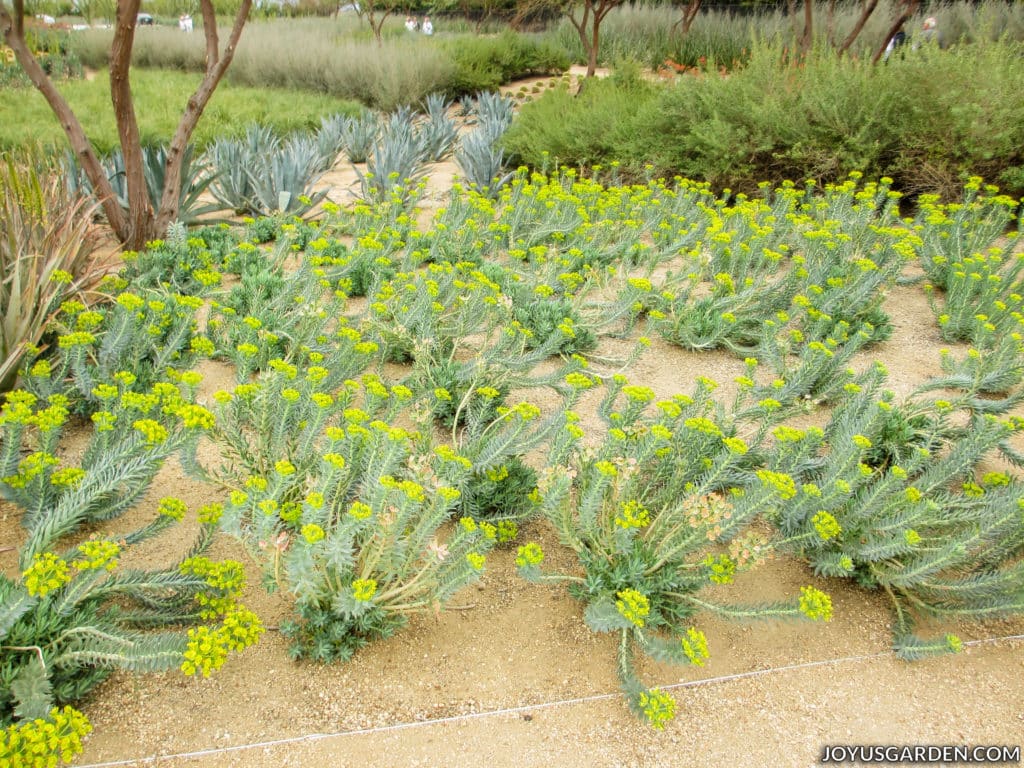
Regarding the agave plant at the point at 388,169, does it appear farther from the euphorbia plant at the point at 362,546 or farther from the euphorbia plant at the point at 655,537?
the euphorbia plant at the point at 362,546

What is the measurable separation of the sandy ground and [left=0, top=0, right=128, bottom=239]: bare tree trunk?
10.1 ft

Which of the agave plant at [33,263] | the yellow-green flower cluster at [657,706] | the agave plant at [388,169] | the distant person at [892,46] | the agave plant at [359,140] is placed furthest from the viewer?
the agave plant at [359,140]

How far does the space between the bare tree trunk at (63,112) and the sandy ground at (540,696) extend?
3.07 meters

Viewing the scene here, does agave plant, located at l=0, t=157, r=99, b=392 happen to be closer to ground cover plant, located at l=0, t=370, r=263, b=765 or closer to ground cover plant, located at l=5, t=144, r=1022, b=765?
ground cover plant, located at l=5, t=144, r=1022, b=765

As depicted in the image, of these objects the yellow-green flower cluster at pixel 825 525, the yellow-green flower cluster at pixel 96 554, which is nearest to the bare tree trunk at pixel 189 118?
the yellow-green flower cluster at pixel 96 554

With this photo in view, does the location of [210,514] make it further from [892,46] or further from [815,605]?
[892,46]

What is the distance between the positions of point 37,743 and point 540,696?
49.8 inches

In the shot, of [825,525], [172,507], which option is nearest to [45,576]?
[172,507]

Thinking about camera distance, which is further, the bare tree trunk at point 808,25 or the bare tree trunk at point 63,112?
the bare tree trunk at point 808,25

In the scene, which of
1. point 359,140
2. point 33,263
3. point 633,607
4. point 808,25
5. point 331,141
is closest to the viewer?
point 633,607

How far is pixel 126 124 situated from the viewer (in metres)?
4.86

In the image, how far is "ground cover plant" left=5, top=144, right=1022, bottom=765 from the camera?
2.11m

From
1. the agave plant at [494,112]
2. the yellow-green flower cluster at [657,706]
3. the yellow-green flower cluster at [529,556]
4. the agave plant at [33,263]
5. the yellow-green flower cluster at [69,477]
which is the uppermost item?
the agave plant at [494,112]

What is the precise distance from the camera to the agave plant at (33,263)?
2936 millimetres
